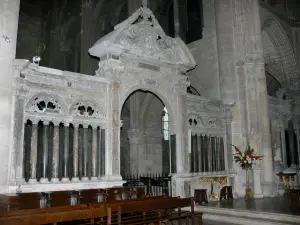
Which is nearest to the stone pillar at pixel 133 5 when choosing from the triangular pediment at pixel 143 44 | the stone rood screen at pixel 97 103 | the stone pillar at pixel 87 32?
the stone pillar at pixel 87 32

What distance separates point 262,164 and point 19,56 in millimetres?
15221

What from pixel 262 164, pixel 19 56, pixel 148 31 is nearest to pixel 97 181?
pixel 148 31

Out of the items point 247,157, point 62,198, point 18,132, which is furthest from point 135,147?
point 62,198

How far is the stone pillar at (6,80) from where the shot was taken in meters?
7.35

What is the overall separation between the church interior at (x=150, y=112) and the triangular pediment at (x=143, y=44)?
1.4 inches

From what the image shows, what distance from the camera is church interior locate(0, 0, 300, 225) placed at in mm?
7441

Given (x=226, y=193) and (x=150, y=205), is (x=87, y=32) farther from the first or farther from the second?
(x=150, y=205)

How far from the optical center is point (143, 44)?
10.2 metres

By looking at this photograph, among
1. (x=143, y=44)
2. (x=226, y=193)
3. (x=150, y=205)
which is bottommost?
(x=226, y=193)

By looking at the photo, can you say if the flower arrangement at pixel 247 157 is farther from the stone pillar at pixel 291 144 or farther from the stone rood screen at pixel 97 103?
the stone pillar at pixel 291 144

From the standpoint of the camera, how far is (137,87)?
32.9 feet

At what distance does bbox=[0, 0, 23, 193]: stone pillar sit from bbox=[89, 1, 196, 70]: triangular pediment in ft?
7.98

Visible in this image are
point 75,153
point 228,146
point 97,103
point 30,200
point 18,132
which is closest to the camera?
point 30,200

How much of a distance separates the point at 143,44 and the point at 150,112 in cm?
577
